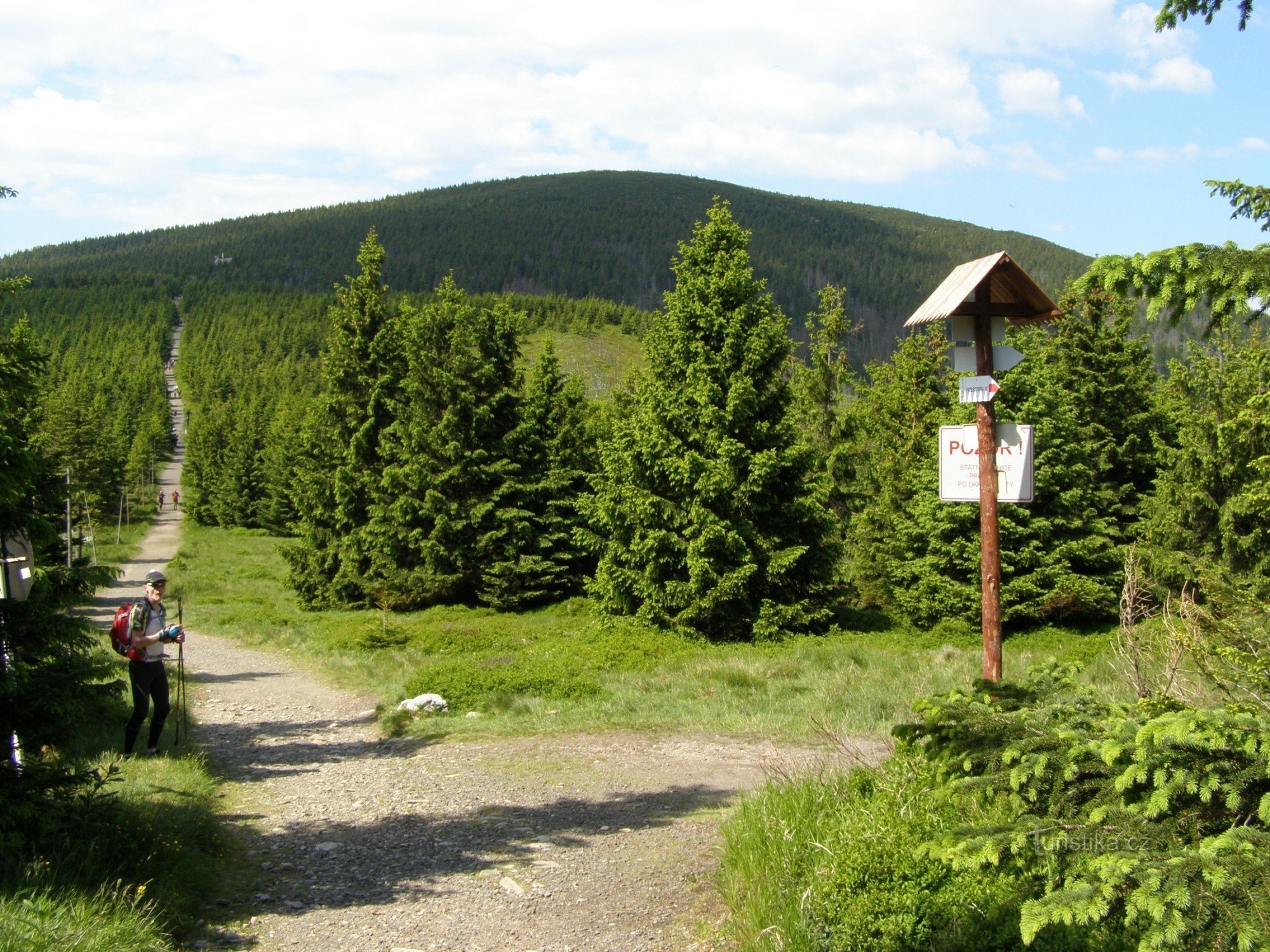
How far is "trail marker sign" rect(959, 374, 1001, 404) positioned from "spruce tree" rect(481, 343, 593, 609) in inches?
822

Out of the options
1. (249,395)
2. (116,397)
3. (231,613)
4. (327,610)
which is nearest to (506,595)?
Result: (327,610)

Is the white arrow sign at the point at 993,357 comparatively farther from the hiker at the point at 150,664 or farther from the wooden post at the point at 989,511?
the hiker at the point at 150,664

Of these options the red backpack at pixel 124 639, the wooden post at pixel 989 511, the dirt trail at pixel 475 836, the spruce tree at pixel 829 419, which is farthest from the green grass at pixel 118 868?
the spruce tree at pixel 829 419

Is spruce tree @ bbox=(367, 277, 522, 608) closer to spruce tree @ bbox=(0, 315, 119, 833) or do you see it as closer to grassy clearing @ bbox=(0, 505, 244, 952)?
grassy clearing @ bbox=(0, 505, 244, 952)

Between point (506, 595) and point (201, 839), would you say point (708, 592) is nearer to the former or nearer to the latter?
point (506, 595)

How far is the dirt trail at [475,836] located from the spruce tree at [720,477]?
9868 millimetres

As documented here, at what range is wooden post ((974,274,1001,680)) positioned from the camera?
6539mm

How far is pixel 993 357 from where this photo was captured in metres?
6.62

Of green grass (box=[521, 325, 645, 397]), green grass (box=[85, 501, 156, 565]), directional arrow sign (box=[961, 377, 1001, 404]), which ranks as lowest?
green grass (box=[85, 501, 156, 565])

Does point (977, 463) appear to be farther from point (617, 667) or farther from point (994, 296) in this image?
point (617, 667)

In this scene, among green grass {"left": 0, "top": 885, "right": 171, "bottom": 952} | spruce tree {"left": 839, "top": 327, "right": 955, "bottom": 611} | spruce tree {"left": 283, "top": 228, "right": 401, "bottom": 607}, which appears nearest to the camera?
green grass {"left": 0, "top": 885, "right": 171, "bottom": 952}

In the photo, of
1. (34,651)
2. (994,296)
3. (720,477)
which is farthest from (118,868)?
(720,477)

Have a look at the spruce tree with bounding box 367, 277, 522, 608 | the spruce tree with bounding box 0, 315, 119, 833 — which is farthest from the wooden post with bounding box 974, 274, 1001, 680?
the spruce tree with bounding box 367, 277, 522, 608

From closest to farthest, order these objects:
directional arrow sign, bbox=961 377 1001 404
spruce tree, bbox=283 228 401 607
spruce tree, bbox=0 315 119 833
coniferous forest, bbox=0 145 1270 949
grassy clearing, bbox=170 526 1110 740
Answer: coniferous forest, bbox=0 145 1270 949, spruce tree, bbox=0 315 119 833, directional arrow sign, bbox=961 377 1001 404, grassy clearing, bbox=170 526 1110 740, spruce tree, bbox=283 228 401 607
